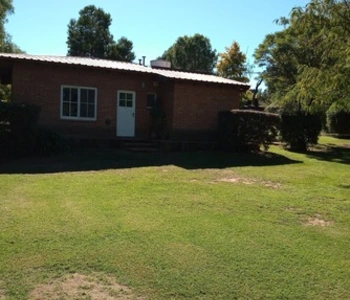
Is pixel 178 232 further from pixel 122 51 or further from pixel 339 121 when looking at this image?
pixel 122 51

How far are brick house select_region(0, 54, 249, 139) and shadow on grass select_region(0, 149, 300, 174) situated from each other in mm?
2319

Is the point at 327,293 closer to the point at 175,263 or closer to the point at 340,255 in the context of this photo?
the point at 340,255

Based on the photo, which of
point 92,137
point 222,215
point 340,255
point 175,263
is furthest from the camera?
point 92,137

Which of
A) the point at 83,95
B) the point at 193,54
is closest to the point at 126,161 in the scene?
the point at 83,95

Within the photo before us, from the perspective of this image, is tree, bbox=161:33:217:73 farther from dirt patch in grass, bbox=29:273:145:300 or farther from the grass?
dirt patch in grass, bbox=29:273:145:300

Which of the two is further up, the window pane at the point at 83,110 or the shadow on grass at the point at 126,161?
the window pane at the point at 83,110

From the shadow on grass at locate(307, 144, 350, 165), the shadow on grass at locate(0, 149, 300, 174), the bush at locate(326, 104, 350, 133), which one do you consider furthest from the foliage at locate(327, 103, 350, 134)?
the shadow on grass at locate(0, 149, 300, 174)

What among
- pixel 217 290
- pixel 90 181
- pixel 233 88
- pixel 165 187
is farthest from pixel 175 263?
pixel 233 88

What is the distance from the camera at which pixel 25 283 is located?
411 cm

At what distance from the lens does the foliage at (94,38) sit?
6116 cm

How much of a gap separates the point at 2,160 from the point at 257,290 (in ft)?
32.3

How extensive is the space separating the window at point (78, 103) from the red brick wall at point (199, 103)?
3.34m

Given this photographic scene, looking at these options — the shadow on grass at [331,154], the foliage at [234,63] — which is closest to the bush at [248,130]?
the shadow on grass at [331,154]

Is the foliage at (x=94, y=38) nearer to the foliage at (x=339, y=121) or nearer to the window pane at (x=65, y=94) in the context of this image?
the foliage at (x=339, y=121)
